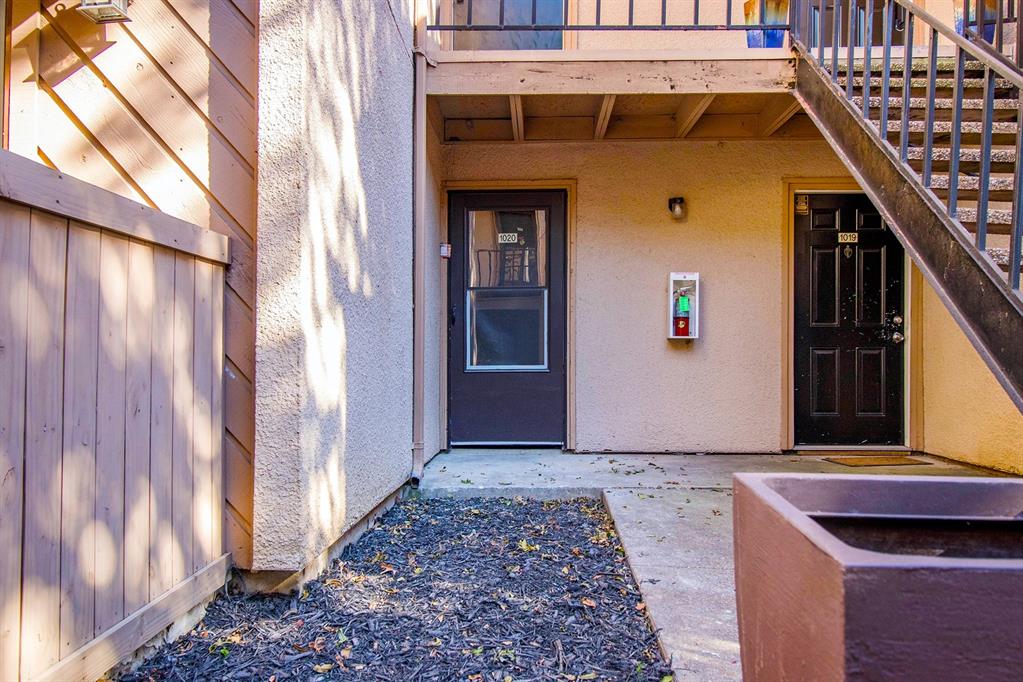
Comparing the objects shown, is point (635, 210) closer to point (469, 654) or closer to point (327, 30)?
point (327, 30)

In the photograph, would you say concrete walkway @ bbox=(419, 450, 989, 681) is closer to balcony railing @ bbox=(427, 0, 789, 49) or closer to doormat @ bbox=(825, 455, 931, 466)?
doormat @ bbox=(825, 455, 931, 466)

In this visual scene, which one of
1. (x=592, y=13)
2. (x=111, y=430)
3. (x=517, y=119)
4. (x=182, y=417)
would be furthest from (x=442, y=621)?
(x=592, y=13)

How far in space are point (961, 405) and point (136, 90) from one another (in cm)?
508

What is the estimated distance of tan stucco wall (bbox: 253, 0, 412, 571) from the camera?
2070mm

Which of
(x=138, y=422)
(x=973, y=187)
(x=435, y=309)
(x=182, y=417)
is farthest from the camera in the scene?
(x=435, y=309)

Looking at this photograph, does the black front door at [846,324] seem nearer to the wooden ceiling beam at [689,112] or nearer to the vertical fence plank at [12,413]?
the wooden ceiling beam at [689,112]

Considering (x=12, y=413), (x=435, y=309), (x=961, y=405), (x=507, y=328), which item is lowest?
(x=961, y=405)

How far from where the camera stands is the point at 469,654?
6.01 feet

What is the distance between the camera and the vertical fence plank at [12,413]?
4.11 ft

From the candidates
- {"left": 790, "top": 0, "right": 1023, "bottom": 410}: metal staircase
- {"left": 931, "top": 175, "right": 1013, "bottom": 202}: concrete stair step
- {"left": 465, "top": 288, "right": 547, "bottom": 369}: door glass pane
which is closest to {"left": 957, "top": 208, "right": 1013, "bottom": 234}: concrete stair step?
{"left": 790, "top": 0, "right": 1023, "bottom": 410}: metal staircase

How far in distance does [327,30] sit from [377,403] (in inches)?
63.5

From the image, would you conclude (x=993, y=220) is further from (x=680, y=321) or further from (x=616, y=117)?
(x=616, y=117)

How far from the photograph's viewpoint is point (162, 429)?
1791 millimetres

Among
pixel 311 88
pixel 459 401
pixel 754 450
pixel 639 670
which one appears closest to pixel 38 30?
pixel 311 88
